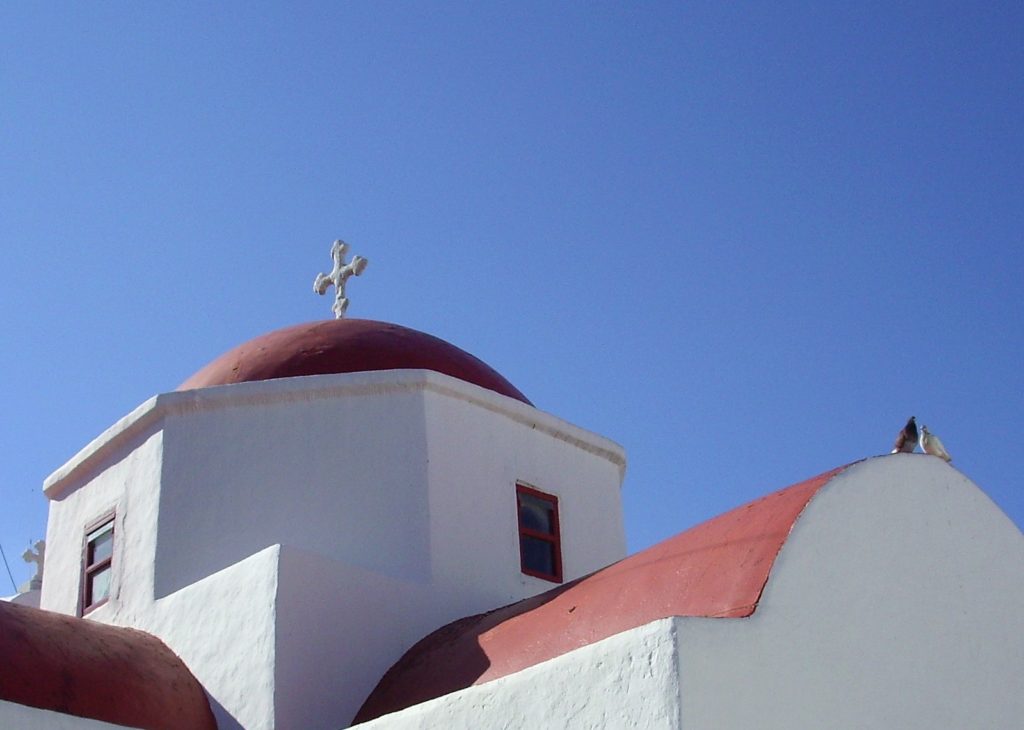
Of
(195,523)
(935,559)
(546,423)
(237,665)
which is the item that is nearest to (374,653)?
(237,665)

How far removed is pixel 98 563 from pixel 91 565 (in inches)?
4.2

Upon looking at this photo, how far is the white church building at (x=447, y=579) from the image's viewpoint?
6230 millimetres

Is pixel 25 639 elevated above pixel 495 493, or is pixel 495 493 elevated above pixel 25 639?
pixel 495 493

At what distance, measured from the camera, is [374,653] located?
8359mm

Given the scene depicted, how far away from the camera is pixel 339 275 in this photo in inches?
463

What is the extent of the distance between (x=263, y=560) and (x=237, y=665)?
59 centimetres

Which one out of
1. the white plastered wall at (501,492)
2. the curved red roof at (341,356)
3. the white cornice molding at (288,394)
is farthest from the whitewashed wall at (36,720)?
the curved red roof at (341,356)

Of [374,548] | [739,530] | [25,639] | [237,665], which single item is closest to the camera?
[739,530]

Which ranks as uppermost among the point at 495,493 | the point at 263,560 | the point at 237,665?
the point at 495,493

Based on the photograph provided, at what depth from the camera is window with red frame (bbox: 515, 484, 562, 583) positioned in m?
9.73

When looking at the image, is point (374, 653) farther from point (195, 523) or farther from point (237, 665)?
point (195, 523)

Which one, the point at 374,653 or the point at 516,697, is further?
the point at 374,653

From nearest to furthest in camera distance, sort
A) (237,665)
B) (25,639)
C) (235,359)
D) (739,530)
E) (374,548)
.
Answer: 1. (739,530)
2. (25,639)
3. (237,665)
4. (374,548)
5. (235,359)

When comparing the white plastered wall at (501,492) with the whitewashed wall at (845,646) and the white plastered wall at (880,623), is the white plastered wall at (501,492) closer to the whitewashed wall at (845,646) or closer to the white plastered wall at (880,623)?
the whitewashed wall at (845,646)
